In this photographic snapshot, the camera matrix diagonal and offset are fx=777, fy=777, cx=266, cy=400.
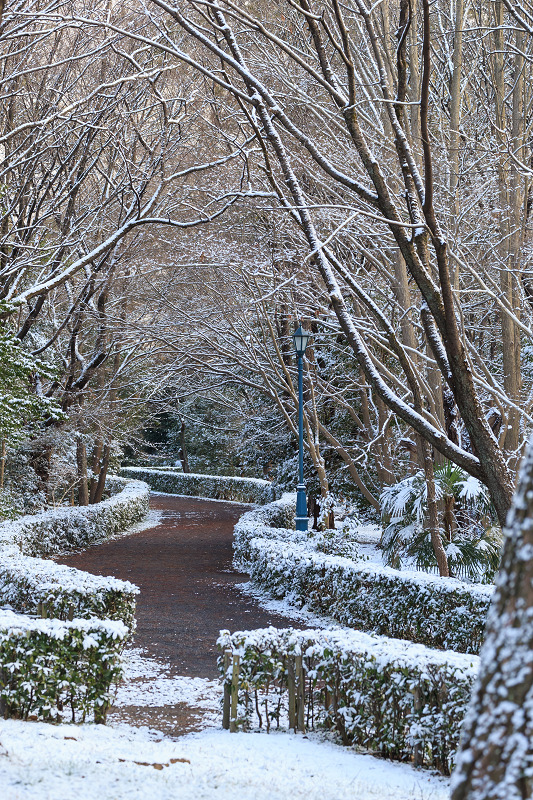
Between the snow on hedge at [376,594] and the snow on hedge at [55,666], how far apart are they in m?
3.56

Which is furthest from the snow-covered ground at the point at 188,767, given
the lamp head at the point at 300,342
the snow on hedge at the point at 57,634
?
the lamp head at the point at 300,342

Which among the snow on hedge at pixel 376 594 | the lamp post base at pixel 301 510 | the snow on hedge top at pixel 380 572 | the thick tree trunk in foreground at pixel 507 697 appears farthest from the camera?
the lamp post base at pixel 301 510

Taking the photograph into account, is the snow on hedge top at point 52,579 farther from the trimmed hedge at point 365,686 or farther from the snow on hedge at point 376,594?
the snow on hedge at point 376,594

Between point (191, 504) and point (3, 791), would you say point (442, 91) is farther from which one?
point (191, 504)

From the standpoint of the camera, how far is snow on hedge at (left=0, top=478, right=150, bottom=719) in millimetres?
5629

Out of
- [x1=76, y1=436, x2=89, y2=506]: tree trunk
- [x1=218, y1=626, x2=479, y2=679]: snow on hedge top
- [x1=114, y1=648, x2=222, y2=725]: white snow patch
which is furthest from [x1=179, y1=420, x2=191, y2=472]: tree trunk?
[x1=218, y1=626, x2=479, y2=679]: snow on hedge top

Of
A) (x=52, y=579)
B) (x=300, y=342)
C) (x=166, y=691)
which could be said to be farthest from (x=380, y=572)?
(x=300, y=342)

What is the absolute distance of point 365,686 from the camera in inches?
216

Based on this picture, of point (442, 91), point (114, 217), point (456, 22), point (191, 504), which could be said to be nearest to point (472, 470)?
point (456, 22)

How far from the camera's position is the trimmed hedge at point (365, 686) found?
502 cm

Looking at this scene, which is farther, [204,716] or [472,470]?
[204,716]

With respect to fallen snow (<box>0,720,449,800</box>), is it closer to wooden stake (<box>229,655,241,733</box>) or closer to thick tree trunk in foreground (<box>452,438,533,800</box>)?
wooden stake (<box>229,655,241,733</box>)

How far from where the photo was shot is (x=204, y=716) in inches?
250

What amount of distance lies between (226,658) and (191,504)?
26159 mm
